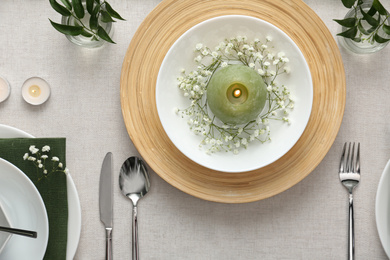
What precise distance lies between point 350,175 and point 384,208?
0.11 metres

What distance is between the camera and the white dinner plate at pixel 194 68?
3.00ft

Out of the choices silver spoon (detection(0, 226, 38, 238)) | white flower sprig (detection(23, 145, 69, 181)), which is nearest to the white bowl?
silver spoon (detection(0, 226, 38, 238))

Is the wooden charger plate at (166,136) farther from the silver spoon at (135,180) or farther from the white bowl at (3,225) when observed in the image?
the white bowl at (3,225)

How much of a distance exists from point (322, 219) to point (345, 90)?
312mm

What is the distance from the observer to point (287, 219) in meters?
1.00

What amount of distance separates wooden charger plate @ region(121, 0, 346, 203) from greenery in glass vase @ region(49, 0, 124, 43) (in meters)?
0.08

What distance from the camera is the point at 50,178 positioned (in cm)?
98

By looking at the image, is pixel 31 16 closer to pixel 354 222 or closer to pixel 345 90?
Result: pixel 345 90

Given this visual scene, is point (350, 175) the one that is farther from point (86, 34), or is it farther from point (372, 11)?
point (86, 34)

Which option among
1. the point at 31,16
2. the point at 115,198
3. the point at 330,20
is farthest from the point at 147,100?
the point at 330,20

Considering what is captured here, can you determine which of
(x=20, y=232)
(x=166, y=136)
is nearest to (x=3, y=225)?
(x=20, y=232)

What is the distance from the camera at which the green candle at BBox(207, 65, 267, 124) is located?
2.77 ft

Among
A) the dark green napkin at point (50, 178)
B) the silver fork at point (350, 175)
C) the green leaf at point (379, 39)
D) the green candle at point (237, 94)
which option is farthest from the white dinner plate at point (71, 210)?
the green leaf at point (379, 39)

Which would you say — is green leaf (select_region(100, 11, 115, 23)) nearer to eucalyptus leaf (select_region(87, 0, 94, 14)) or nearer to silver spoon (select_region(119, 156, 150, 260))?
eucalyptus leaf (select_region(87, 0, 94, 14))
